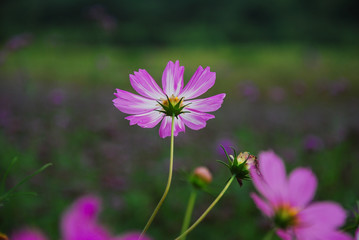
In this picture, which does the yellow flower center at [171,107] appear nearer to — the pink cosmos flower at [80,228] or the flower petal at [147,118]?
the flower petal at [147,118]

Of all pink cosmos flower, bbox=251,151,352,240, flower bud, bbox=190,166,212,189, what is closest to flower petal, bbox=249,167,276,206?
pink cosmos flower, bbox=251,151,352,240

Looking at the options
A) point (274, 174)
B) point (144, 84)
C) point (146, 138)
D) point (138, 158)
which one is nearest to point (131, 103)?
point (144, 84)

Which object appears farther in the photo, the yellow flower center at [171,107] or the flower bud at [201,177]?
the flower bud at [201,177]

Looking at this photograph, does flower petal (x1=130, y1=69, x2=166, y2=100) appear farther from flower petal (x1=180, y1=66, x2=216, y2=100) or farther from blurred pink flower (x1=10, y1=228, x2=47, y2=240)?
blurred pink flower (x1=10, y1=228, x2=47, y2=240)

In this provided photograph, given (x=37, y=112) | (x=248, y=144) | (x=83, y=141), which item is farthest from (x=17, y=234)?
(x=37, y=112)

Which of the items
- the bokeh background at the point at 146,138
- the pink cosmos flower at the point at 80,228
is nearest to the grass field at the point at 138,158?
the bokeh background at the point at 146,138

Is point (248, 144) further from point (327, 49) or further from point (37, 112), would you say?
point (327, 49)

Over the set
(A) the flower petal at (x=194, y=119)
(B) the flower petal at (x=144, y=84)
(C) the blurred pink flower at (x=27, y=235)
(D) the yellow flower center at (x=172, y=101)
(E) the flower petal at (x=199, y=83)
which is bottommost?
(C) the blurred pink flower at (x=27, y=235)

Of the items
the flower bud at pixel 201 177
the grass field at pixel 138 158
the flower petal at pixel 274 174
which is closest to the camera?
the flower petal at pixel 274 174
